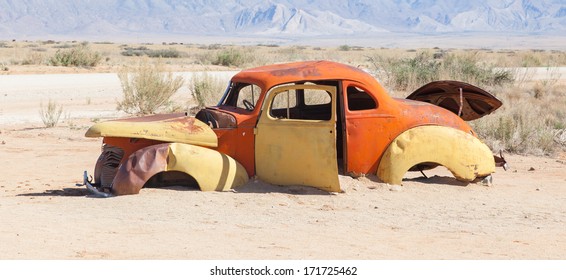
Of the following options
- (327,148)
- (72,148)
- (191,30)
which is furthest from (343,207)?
(191,30)

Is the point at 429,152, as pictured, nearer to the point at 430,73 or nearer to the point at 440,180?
the point at 440,180

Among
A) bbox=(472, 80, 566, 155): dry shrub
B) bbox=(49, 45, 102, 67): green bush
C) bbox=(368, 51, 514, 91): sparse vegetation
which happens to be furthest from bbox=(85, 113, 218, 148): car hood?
bbox=(49, 45, 102, 67): green bush

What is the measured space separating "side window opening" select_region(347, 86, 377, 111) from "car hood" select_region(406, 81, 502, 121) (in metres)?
1.28

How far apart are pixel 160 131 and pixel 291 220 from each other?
2.09 meters

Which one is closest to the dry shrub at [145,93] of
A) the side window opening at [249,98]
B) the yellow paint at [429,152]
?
the side window opening at [249,98]

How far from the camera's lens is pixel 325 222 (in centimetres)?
914

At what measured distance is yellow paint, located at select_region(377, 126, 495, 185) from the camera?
34.7ft

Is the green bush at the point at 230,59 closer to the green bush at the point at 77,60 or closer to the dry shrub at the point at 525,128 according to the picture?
the green bush at the point at 77,60

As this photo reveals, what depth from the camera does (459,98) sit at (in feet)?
38.8

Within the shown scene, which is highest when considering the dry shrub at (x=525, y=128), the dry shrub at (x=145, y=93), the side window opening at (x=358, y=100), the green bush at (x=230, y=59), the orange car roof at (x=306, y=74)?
the orange car roof at (x=306, y=74)

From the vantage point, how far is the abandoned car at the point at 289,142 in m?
Answer: 10.2

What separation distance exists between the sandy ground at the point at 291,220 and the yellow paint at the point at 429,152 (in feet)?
0.71

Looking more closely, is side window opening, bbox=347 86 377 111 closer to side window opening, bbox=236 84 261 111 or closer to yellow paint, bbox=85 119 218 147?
side window opening, bbox=236 84 261 111

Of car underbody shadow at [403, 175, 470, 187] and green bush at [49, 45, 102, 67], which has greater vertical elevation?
car underbody shadow at [403, 175, 470, 187]
